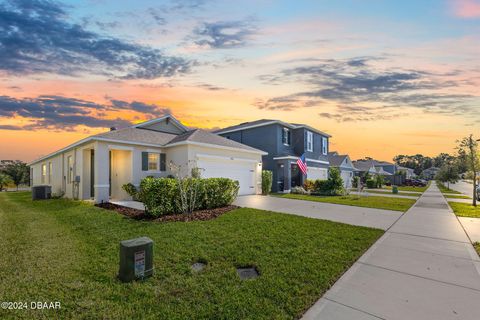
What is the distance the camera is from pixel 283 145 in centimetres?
2288

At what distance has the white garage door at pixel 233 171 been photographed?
16.0 meters

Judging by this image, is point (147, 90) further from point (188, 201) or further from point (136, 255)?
point (136, 255)

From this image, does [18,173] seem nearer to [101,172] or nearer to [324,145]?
[101,172]

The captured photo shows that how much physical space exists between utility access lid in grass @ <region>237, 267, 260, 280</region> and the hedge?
5.51m

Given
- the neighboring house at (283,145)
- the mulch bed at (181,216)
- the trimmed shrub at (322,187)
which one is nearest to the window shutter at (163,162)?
the mulch bed at (181,216)

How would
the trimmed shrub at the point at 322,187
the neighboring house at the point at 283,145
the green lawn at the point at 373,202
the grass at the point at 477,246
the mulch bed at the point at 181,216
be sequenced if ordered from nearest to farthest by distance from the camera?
1. the grass at the point at 477,246
2. the mulch bed at the point at 181,216
3. the green lawn at the point at 373,202
4. the trimmed shrub at the point at 322,187
5. the neighboring house at the point at 283,145

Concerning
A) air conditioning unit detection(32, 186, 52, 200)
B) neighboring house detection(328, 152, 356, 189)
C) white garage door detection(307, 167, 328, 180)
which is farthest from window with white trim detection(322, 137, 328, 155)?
air conditioning unit detection(32, 186, 52, 200)

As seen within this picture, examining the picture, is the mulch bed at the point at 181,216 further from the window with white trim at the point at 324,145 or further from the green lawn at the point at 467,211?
the window with white trim at the point at 324,145

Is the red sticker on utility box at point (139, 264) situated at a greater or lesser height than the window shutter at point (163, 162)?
lesser

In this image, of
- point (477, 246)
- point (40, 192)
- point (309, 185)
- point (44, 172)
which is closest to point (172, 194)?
point (477, 246)

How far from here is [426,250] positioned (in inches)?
241

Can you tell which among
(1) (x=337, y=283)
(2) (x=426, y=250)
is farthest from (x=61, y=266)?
(2) (x=426, y=250)

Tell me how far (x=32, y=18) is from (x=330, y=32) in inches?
472

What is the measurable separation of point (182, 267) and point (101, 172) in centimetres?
1100
